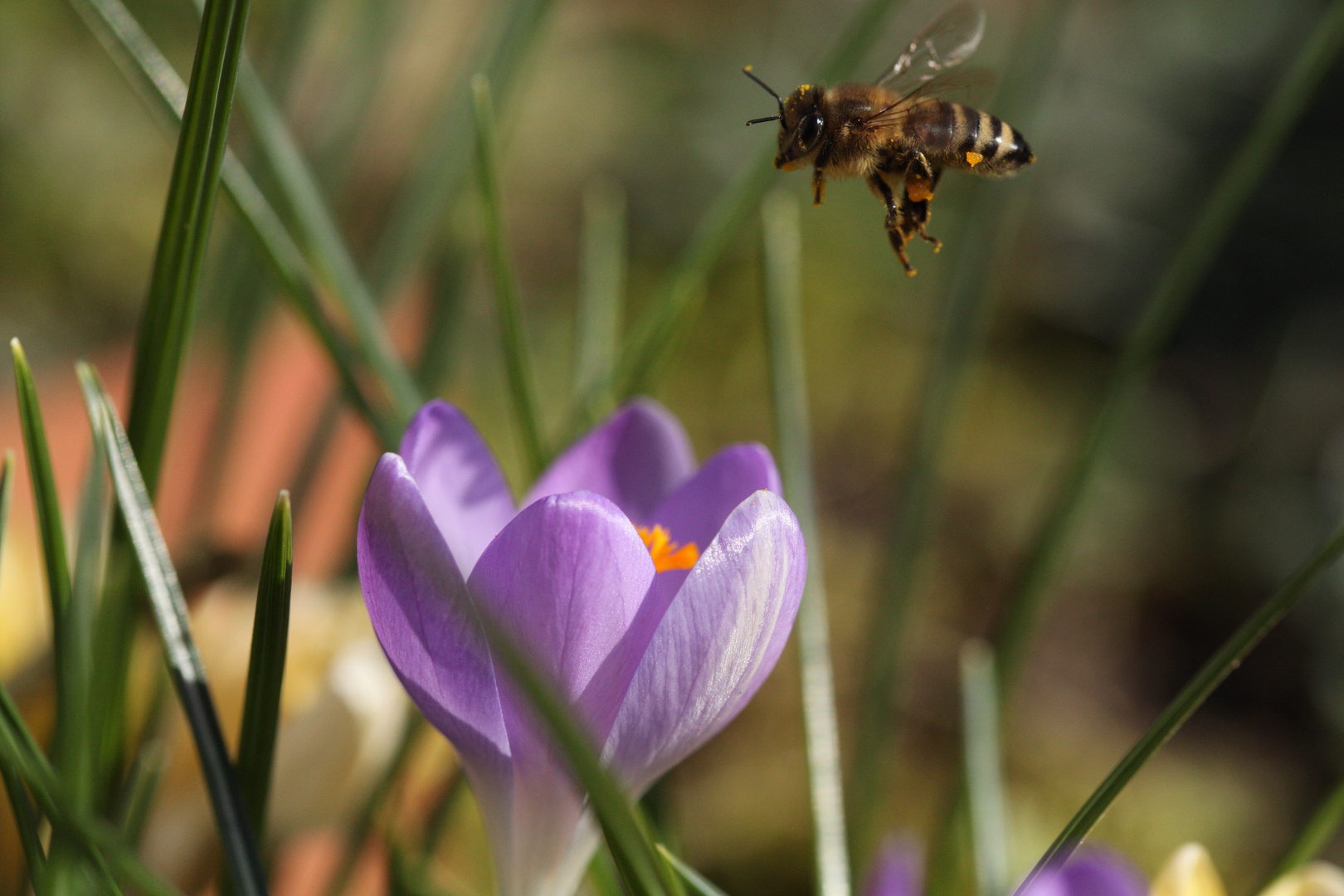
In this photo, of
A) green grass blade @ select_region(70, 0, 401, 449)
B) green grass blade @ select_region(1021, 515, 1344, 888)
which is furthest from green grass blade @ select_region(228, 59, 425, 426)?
green grass blade @ select_region(1021, 515, 1344, 888)

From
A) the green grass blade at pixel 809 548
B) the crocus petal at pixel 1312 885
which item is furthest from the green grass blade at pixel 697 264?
the crocus petal at pixel 1312 885

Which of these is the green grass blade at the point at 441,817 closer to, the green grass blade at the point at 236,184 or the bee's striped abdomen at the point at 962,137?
the green grass blade at the point at 236,184

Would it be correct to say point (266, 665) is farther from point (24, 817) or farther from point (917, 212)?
point (917, 212)

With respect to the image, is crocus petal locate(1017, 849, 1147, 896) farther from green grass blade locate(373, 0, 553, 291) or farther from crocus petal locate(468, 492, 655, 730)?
green grass blade locate(373, 0, 553, 291)

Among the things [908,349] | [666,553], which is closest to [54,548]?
[666,553]

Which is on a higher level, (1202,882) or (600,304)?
(600,304)

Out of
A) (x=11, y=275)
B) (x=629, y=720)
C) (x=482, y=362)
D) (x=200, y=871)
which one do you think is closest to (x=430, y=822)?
(x=200, y=871)
